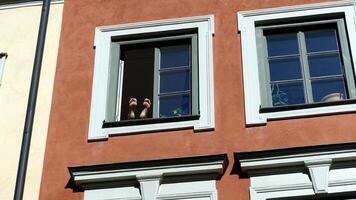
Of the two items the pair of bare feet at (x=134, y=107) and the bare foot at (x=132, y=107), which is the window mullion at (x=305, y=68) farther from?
the bare foot at (x=132, y=107)

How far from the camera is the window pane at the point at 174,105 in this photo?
1006cm

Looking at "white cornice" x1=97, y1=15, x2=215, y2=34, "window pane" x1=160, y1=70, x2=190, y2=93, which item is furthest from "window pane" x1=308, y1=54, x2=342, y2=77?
"window pane" x1=160, y1=70, x2=190, y2=93

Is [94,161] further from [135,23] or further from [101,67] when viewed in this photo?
[135,23]

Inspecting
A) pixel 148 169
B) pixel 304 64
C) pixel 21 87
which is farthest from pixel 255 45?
pixel 21 87

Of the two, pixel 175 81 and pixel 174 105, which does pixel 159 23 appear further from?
pixel 174 105

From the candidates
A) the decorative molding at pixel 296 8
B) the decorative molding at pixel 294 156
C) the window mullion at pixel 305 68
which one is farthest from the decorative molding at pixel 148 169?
the decorative molding at pixel 296 8

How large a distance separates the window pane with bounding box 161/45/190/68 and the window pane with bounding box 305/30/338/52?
193 cm

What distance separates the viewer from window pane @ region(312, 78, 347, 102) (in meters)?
9.68

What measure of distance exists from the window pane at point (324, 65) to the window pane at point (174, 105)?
1.95 meters

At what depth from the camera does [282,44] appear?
10461 mm

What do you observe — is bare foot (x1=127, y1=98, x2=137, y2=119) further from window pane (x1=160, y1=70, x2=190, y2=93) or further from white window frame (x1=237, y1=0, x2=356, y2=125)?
white window frame (x1=237, y1=0, x2=356, y2=125)

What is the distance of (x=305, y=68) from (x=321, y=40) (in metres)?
0.64

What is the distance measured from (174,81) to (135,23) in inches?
50.8

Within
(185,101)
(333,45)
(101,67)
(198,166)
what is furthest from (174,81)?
(333,45)
